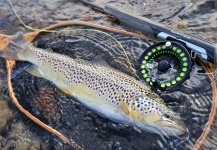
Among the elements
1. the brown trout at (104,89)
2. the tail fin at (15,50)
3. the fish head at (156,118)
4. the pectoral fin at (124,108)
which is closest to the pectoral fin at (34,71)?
the brown trout at (104,89)

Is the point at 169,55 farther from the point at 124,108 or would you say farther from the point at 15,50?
the point at 15,50

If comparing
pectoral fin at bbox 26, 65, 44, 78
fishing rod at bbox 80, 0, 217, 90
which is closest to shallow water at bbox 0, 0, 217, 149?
pectoral fin at bbox 26, 65, 44, 78

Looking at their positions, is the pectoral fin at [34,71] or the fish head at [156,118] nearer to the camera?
the fish head at [156,118]

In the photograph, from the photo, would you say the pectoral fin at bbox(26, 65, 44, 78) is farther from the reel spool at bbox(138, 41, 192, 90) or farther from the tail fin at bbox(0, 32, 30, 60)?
the reel spool at bbox(138, 41, 192, 90)

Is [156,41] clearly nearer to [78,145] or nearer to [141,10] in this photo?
[141,10]

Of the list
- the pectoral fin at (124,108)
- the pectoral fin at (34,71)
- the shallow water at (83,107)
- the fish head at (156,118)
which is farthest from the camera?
the pectoral fin at (34,71)

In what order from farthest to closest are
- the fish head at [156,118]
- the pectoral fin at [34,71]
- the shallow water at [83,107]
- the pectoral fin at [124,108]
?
the pectoral fin at [34,71] → the shallow water at [83,107] → the pectoral fin at [124,108] → the fish head at [156,118]

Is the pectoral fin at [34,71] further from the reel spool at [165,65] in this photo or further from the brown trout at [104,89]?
the reel spool at [165,65]
